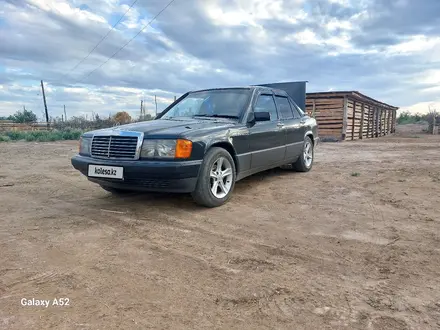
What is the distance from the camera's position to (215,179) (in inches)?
174

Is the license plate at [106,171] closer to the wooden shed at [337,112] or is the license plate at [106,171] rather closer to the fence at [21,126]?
the wooden shed at [337,112]

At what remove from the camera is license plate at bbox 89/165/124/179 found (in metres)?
3.97

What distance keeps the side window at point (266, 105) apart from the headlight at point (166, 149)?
1.74m

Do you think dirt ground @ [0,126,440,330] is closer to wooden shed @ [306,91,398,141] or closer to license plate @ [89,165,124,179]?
license plate @ [89,165,124,179]

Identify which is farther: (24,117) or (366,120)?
(24,117)

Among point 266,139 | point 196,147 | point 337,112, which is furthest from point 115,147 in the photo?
point 337,112

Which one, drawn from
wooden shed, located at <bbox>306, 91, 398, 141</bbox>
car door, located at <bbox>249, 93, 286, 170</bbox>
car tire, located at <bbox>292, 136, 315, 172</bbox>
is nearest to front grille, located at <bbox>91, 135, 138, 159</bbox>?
car door, located at <bbox>249, 93, 286, 170</bbox>

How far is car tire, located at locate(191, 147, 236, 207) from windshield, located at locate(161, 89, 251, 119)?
84 cm

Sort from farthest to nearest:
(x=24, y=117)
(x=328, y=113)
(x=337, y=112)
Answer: (x=24, y=117) → (x=328, y=113) → (x=337, y=112)

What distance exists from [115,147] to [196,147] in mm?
985

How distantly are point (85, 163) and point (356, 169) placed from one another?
5.53m

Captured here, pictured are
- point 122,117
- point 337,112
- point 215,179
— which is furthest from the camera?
point 122,117

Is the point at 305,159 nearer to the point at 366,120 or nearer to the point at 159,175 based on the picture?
the point at 159,175

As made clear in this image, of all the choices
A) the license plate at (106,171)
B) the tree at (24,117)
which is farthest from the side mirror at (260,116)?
the tree at (24,117)
